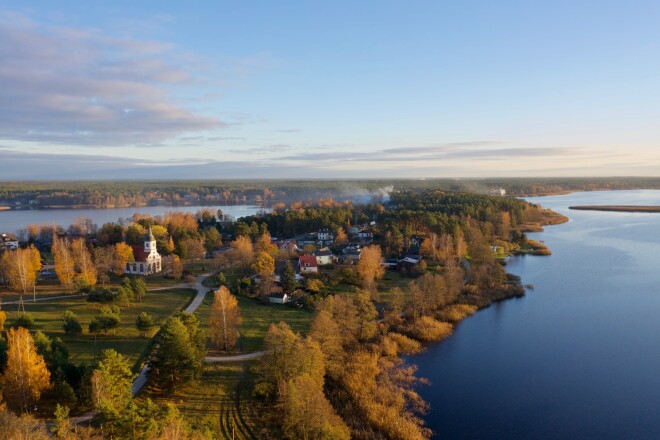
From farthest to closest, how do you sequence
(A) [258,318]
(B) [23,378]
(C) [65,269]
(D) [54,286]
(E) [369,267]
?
(E) [369,267], (D) [54,286], (C) [65,269], (A) [258,318], (B) [23,378]

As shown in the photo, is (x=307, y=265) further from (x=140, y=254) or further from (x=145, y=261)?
(x=140, y=254)

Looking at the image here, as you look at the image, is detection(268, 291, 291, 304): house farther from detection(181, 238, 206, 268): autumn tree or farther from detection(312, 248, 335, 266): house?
detection(181, 238, 206, 268): autumn tree

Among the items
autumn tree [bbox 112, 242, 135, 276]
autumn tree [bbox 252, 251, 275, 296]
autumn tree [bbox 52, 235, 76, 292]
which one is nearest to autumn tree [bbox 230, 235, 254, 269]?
autumn tree [bbox 252, 251, 275, 296]

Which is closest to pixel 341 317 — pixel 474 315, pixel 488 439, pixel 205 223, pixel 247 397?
pixel 247 397

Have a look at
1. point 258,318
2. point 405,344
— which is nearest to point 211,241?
point 258,318

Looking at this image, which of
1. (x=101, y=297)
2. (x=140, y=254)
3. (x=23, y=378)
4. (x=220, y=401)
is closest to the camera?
(x=23, y=378)

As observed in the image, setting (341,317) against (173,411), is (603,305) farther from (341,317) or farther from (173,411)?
(173,411)

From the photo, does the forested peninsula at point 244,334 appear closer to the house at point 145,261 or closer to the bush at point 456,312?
the bush at point 456,312
